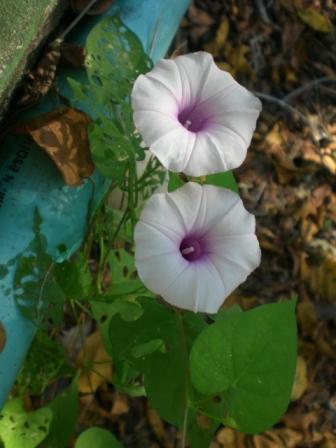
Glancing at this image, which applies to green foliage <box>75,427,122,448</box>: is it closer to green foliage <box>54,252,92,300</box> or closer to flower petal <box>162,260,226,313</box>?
green foliage <box>54,252,92,300</box>

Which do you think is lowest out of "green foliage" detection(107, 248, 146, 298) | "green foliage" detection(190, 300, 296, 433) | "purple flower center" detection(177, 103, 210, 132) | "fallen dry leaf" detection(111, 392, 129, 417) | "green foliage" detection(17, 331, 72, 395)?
"fallen dry leaf" detection(111, 392, 129, 417)

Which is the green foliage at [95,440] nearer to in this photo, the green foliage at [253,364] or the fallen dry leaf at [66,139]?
the green foliage at [253,364]

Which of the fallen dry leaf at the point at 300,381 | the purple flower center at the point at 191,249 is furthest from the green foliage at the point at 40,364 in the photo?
the fallen dry leaf at the point at 300,381

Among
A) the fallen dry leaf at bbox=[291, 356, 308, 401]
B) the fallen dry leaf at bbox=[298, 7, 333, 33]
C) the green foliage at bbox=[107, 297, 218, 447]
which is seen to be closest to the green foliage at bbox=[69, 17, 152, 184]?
the green foliage at bbox=[107, 297, 218, 447]

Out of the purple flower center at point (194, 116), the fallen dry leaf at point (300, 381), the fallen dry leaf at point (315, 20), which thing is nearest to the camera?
the purple flower center at point (194, 116)

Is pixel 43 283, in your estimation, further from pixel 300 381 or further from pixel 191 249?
pixel 300 381

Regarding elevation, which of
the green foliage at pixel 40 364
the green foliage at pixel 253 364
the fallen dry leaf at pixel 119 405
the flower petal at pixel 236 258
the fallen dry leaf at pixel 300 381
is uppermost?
the flower petal at pixel 236 258
